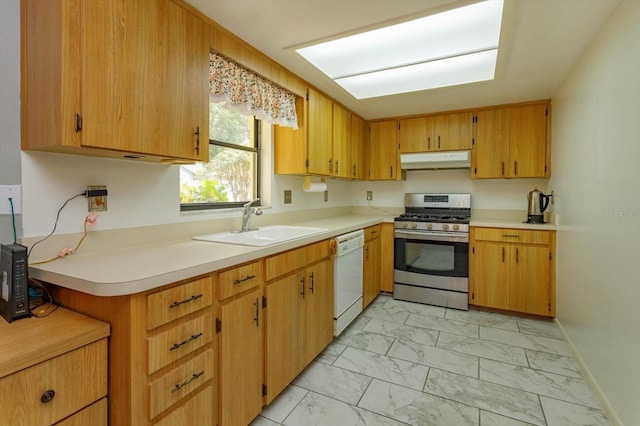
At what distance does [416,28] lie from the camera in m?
1.94

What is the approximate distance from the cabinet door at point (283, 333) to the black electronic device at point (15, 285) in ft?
3.16

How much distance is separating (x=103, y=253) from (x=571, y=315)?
3.16m

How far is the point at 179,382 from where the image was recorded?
1.21m

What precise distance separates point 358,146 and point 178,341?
3062mm

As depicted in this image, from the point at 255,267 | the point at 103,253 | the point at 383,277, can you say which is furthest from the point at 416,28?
the point at 383,277

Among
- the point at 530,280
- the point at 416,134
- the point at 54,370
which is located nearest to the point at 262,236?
the point at 54,370

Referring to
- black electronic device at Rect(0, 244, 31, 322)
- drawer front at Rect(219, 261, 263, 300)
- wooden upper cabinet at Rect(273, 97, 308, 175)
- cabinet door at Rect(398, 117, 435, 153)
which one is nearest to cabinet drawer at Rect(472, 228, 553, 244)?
cabinet door at Rect(398, 117, 435, 153)

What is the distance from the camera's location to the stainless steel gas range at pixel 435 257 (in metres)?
3.29

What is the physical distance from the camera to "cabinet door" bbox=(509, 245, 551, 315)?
3.01 metres

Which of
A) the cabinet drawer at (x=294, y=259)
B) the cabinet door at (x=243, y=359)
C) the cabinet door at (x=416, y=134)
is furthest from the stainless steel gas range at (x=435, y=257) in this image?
the cabinet door at (x=243, y=359)

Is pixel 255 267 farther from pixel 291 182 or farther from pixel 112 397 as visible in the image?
pixel 291 182

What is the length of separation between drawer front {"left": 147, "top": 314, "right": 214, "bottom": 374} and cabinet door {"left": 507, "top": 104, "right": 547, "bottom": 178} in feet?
11.0

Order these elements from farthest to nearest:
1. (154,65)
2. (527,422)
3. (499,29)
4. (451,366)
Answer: (451,366)
(499,29)
(527,422)
(154,65)

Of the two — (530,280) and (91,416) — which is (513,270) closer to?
(530,280)
